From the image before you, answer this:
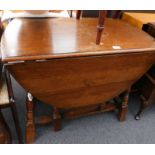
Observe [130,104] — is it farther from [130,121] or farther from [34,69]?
[34,69]

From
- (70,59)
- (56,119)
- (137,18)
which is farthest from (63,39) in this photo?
Result: (137,18)

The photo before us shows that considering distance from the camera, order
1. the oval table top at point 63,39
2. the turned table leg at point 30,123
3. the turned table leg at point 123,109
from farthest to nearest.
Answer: the turned table leg at point 123,109 → the turned table leg at point 30,123 → the oval table top at point 63,39

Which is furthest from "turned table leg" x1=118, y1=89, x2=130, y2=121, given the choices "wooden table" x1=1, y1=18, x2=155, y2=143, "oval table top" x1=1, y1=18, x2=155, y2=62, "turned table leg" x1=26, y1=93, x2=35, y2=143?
"turned table leg" x1=26, y1=93, x2=35, y2=143

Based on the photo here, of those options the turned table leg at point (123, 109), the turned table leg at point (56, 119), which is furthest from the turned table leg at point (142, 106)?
the turned table leg at point (56, 119)

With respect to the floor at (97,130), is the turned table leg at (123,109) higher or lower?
higher

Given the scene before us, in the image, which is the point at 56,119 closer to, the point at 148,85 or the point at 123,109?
the point at 123,109

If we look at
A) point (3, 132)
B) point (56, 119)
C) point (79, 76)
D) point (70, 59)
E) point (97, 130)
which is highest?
point (70, 59)

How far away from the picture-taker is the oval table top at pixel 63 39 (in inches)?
40.0

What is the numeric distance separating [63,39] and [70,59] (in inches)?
7.3

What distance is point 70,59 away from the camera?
105 centimetres

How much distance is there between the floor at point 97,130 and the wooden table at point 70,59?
4.9 inches

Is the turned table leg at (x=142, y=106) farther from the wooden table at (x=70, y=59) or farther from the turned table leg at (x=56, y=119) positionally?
the turned table leg at (x=56, y=119)
